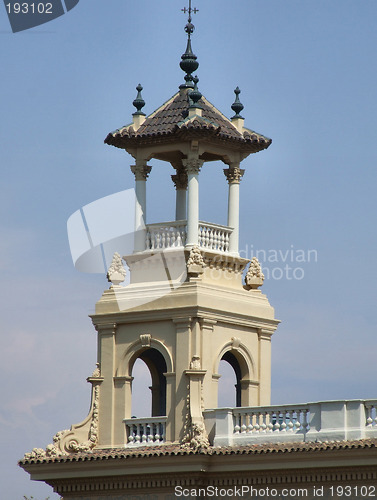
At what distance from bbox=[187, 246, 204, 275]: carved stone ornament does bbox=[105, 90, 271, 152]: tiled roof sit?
296 centimetres

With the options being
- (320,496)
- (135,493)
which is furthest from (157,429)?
(320,496)

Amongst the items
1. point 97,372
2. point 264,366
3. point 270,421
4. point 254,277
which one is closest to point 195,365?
point 270,421

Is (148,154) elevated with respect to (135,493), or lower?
elevated

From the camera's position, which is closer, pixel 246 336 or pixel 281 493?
pixel 281 493

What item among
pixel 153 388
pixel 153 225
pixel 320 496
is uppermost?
pixel 153 225

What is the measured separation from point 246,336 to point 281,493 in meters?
5.35

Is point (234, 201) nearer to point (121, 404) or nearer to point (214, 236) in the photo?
point (214, 236)

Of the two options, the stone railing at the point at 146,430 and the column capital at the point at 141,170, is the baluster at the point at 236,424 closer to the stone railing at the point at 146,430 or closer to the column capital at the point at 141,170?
the stone railing at the point at 146,430

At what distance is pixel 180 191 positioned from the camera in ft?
162

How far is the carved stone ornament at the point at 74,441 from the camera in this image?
4662 centimetres

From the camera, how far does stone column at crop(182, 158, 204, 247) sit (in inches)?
1850

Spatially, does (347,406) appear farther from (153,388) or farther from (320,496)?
(153,388)

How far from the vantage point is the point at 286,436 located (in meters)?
43.7

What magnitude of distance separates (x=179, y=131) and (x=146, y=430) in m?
7.50
